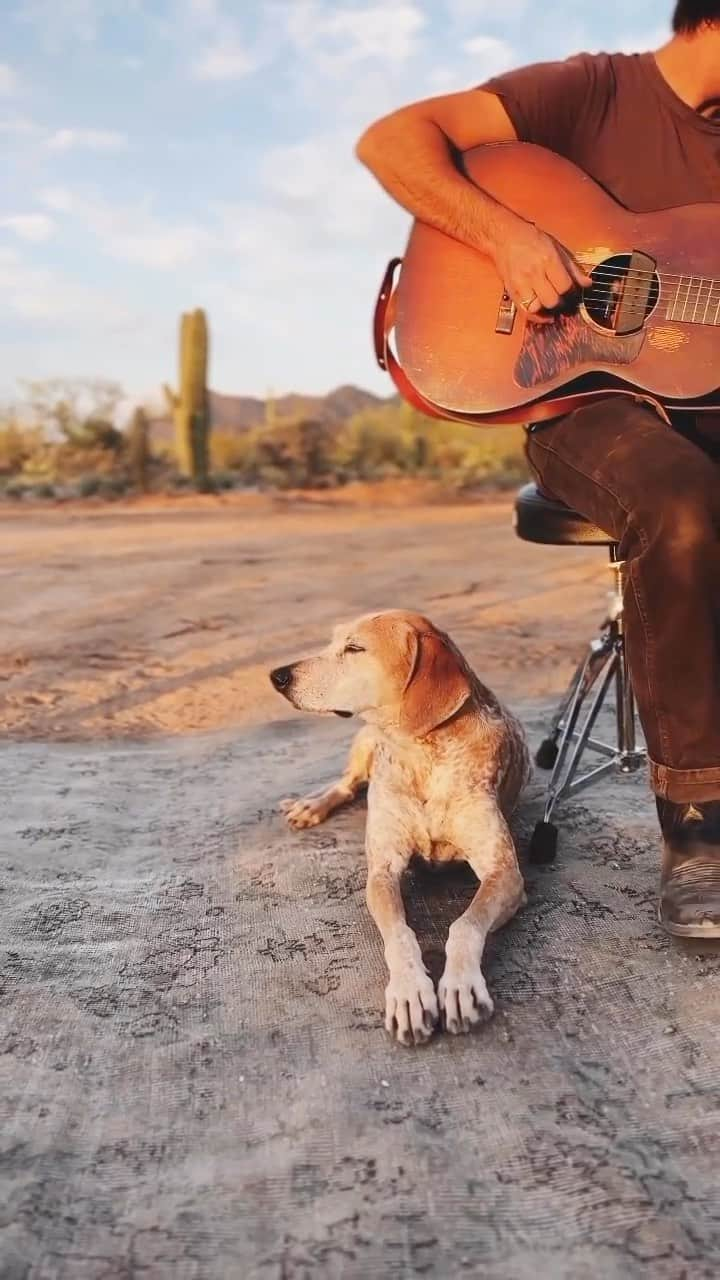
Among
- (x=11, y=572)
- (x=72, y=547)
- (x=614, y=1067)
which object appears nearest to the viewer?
(x=614, y=1067)

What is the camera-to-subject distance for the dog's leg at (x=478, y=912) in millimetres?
2004

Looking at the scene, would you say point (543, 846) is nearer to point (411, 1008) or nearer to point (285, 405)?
point (411, 1008)

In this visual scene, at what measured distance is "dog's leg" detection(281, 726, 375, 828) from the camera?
313 cm

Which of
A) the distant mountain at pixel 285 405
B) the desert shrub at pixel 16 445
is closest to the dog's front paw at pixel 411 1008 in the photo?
the desert shrub at pixel 16 445

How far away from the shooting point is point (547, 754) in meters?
3.69

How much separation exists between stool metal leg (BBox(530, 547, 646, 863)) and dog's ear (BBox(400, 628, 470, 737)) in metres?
0.59

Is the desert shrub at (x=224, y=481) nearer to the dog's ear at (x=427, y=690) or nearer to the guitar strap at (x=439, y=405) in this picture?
the guitar strap at (x=439, y=405)

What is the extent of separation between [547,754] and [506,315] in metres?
1.63

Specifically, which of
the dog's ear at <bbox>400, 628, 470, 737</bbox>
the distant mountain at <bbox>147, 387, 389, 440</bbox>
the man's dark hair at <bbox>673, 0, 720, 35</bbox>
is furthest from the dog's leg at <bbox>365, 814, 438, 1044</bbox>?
the distant mountain at <bbox>147, 387, 389, 440</bbox>

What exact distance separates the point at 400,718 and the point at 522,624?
16.0ft

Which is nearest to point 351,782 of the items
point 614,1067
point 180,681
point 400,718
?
point 400,718

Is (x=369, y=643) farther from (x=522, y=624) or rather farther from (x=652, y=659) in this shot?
(x=522, y=624)

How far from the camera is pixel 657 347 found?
8.78ft

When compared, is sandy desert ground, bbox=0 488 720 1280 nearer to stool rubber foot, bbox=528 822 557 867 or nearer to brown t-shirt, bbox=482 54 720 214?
stool rubber foot, bbox=528 822 557 867
